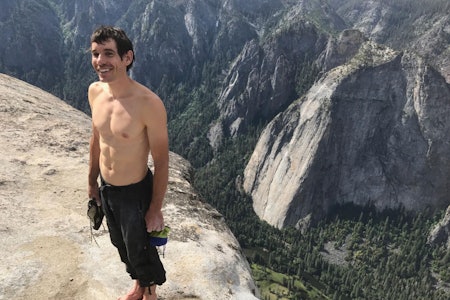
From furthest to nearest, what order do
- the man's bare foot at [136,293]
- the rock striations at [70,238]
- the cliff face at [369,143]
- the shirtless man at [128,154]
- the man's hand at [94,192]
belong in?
the cliff face at [369,143] < the rock striations at [70,238] < the man's hand at [94,192] < the man's bare foot at [136,293] < the shirtless man at [128,154]

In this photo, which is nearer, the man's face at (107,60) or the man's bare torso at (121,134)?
the man's face at (107,60)

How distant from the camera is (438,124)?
17425 centimetres

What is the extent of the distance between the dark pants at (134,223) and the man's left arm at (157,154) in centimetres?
25

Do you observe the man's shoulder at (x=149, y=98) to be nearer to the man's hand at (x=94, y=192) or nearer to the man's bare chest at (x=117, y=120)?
the man's bare chest at (x=117, y=120)

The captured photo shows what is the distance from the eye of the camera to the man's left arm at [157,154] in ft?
23.9

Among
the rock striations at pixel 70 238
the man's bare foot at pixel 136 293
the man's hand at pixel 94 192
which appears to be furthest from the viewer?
the rock striations at pixel 70 238

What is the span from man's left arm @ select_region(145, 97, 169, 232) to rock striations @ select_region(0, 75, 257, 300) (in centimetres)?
262

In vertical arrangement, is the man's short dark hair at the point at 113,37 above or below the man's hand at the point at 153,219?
above

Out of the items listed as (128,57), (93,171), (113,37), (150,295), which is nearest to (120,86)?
(128,57)

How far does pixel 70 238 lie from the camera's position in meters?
11.0

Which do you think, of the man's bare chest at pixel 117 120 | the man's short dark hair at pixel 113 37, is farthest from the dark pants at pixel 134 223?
the man's short dark hair at pixel 113 37

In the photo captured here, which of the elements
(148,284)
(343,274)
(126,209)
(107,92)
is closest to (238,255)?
(148,284)

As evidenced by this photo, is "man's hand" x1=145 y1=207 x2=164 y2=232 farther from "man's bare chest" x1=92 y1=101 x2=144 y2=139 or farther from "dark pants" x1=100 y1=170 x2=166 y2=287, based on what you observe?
"man's bare chest" x1=92 y1=101 x2=144 y2=139

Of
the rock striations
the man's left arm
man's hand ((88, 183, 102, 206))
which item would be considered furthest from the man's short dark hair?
the rock striations
